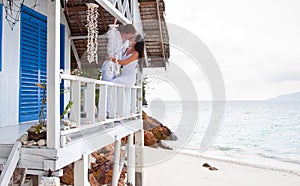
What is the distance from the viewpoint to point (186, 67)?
7.73 metres

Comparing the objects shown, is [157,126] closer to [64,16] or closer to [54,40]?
[64,16]

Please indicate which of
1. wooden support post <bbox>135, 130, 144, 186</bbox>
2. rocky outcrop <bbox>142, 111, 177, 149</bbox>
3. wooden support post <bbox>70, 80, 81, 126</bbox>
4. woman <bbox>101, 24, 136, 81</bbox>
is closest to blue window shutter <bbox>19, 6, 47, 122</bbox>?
woman <bbox>101, 24, 136, 81</bbox>

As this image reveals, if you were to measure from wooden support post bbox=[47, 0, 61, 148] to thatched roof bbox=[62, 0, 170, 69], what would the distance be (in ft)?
10.3

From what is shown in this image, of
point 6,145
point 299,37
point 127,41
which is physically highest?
point 299,37

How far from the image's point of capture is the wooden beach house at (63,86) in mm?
2314

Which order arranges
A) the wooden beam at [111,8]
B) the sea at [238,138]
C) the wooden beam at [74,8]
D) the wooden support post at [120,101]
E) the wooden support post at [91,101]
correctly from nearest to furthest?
the wooden support post at [91,101], the wooden beam at [111,8], the wooden support post at [120,101], the wooden beam at [74,8], the sea at [238,138]

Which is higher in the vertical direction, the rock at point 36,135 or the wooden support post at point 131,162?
the rock at point 36,135

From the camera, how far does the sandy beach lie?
28.9 ft

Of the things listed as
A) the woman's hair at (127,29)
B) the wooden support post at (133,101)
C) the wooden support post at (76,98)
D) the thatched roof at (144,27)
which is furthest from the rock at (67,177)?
the wooden support post at (76,98)

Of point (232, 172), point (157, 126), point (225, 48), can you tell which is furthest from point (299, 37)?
point (232, 172)

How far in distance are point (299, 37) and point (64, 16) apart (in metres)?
32.5

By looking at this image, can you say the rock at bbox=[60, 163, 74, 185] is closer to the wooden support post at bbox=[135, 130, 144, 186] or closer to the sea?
the wooden support post at bbox=[135, 130, 144, 186]

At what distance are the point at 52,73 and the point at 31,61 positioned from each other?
2.86 meters

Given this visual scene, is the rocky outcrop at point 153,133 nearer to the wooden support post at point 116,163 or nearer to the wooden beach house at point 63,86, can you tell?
the wooden beach house at point 63,86
